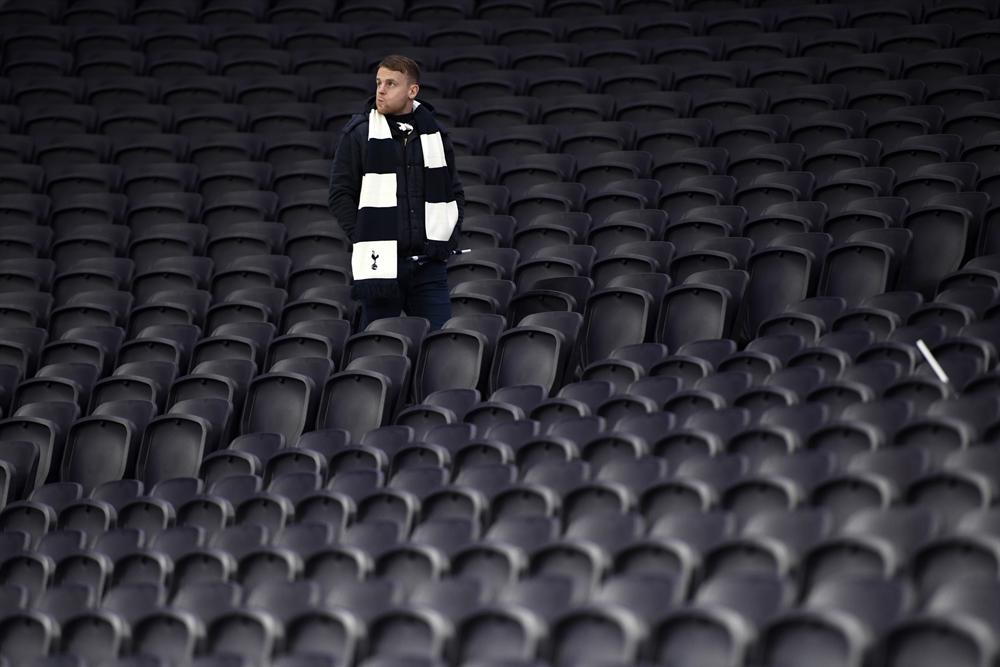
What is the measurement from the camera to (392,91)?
166 inches

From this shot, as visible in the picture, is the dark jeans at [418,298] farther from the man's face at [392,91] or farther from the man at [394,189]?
the man's face at [392,91]

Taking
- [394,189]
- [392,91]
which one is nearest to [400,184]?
[394,189]

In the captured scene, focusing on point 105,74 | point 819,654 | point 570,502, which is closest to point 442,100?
point 105,74

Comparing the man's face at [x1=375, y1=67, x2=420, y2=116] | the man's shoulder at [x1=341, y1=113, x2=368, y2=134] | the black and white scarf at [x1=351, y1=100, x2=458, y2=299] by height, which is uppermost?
the man's face at [x1=375, y1=67, x2=420, y2=116]

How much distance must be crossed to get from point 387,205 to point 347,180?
21 cm

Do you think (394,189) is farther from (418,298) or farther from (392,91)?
(418,298)

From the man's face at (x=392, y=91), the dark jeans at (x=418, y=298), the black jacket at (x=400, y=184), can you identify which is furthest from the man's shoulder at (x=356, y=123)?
the dark jeans at (x=418, y=298)

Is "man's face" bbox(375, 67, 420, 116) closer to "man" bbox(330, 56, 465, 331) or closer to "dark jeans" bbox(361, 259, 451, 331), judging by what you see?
"man" bbox(330, 56, 465, 331)

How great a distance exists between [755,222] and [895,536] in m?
2.44

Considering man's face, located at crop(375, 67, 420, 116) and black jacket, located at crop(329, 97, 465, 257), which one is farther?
black jacket, located at crop(329, 97, 465, 257)

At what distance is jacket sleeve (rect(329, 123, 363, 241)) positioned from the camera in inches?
171

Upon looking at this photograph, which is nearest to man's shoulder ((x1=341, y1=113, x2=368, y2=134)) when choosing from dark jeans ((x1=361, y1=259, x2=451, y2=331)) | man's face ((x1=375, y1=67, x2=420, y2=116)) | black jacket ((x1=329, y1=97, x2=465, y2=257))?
black jacket ((x1=329, y1=97, x2=465, y2=257))

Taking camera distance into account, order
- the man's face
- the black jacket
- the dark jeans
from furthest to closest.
A: the dark jeans, the black jacket, the man's face

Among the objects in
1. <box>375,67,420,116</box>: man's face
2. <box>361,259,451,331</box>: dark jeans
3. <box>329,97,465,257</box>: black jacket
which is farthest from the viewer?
<box>361,259,451,331</box>: dark jeans
